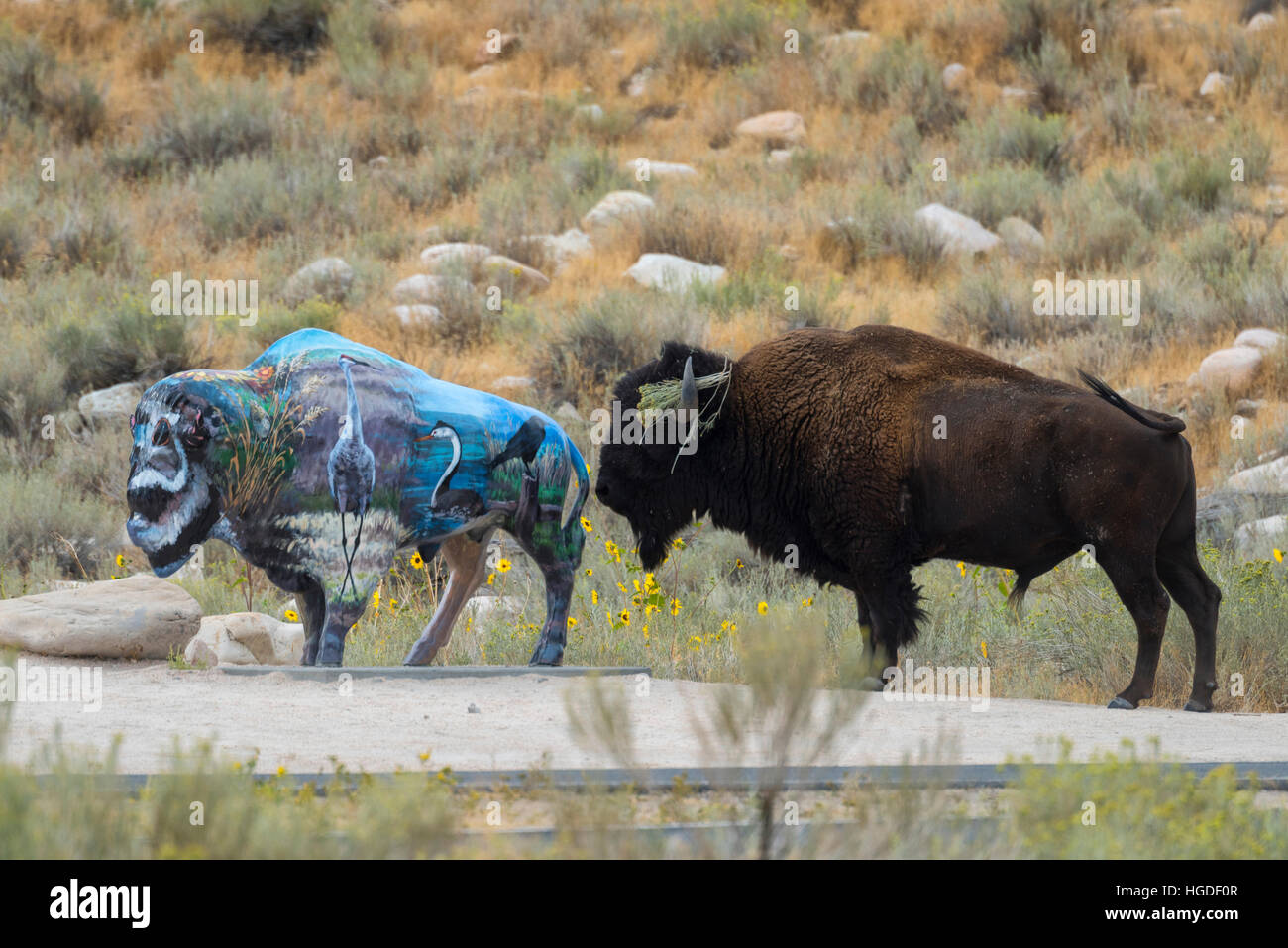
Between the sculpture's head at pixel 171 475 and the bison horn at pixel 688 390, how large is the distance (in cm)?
227

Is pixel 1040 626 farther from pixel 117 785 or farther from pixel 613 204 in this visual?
pixel 613 204

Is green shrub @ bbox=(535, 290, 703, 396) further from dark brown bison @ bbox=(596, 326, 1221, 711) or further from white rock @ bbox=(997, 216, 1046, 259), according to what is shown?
dark brown bison @ bbox=(596, 326, 1221, 711)

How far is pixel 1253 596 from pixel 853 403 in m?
2.78

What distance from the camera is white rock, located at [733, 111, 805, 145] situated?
22406 millimetres

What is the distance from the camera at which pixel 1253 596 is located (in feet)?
28.0

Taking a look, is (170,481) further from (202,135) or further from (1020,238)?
(202,135)

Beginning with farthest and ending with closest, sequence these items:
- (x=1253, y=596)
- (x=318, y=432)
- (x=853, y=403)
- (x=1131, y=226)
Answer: (x=1131, y=226) → (x=1253, y=596) → (x=853, y=403) → (x=318, y=432)

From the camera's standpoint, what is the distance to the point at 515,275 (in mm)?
17609

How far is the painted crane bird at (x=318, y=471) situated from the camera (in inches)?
264

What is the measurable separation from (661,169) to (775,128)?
2.54 metres

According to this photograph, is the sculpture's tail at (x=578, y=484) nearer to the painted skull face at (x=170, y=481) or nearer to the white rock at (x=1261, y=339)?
the painted skull face at (x=170, y=481)

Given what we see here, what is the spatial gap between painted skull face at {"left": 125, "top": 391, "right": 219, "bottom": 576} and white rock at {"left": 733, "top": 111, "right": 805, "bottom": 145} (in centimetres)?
1673
